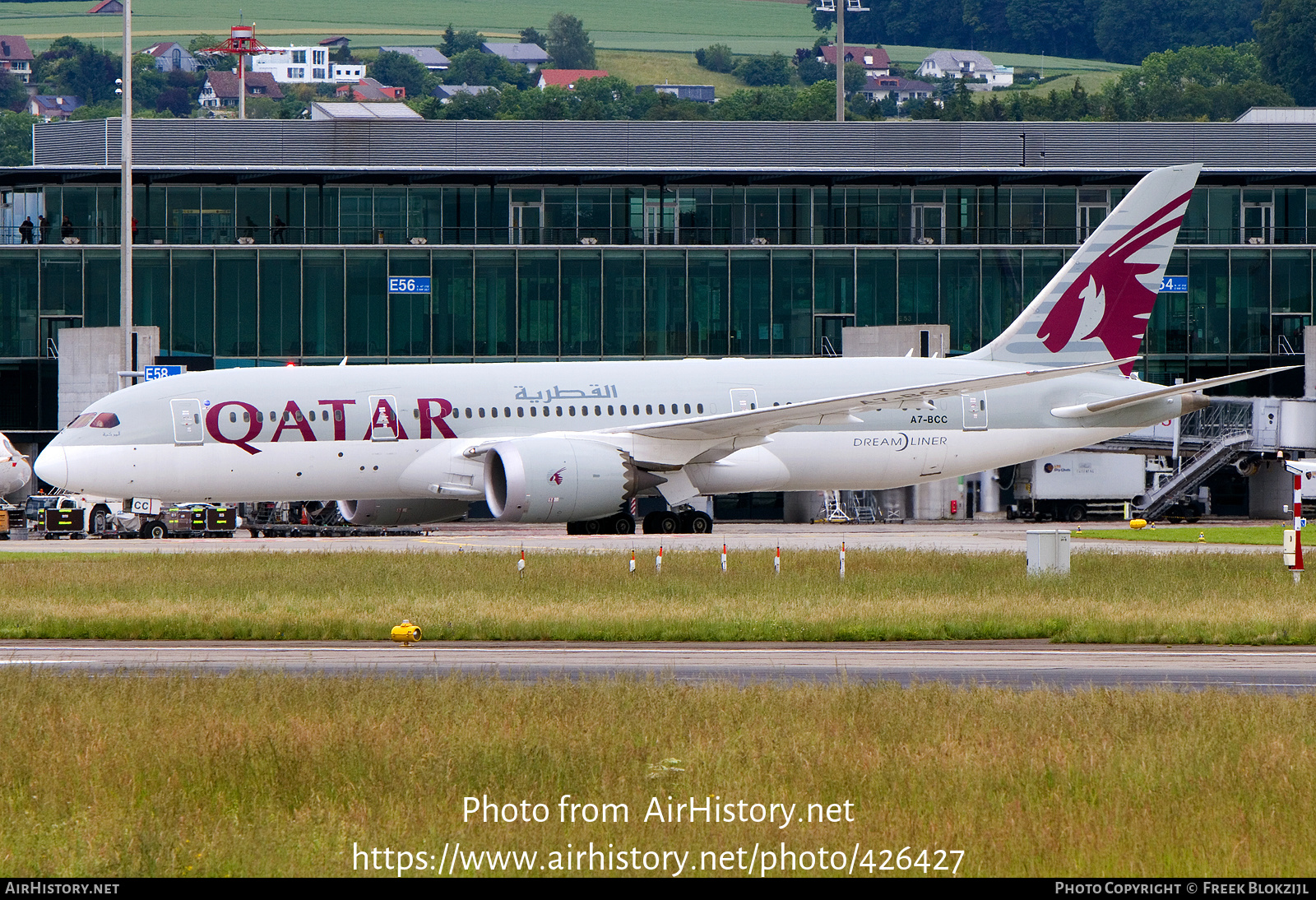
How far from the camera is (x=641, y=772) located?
41.0 feet

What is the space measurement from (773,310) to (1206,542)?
28.1 m

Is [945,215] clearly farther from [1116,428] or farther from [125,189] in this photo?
[125,189]

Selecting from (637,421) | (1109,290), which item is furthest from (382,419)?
(1109,290)

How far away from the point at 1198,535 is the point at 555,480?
17.6 metres

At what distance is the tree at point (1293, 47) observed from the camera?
18975 cm

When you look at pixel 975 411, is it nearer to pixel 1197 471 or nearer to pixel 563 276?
pixel 1197 471

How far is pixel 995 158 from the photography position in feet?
246

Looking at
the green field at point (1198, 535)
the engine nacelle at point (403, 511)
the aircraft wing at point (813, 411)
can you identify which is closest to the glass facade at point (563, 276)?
the green field at point (1198, 535)

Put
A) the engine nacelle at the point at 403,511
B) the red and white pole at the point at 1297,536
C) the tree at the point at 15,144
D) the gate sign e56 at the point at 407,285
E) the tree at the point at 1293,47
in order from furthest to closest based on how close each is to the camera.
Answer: the tree at the point at 15,144 → the tree at the point at 1293,47 → the gate sign e56 at the point at 407,285 → the engine nacelle at the point at 403,511 → the red and white pole at the point at 1297,536

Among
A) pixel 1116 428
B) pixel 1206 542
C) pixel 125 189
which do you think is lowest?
pixel 1206 542

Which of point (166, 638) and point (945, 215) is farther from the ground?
point (945, 215)

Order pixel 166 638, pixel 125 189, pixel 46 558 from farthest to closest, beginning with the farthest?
pixel 125 189 → pixel 46 558 → pixel 166 638

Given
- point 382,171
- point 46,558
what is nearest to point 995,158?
point 382,171

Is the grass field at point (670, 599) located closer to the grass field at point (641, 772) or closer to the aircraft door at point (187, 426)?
the aircraft door at point (187, 426)
